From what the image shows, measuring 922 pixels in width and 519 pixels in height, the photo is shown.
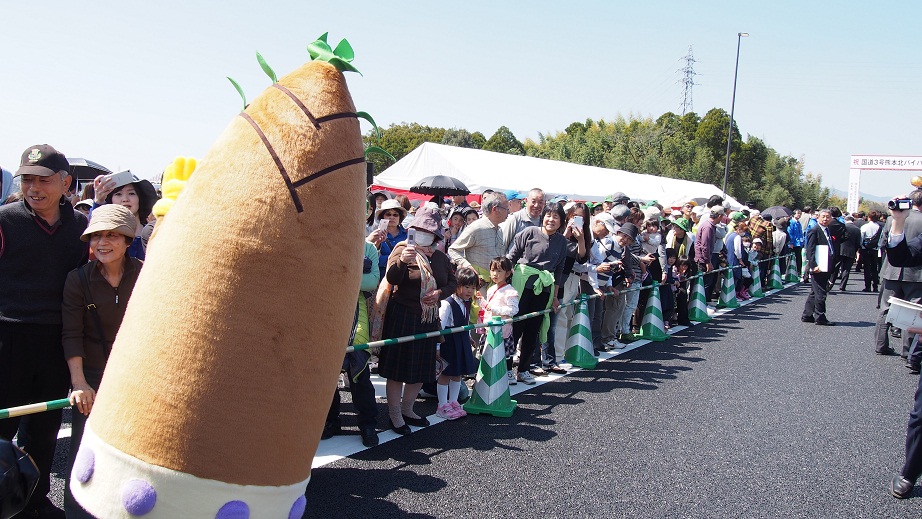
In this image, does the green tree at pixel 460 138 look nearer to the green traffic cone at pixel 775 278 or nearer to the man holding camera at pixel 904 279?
the green traffic cone at pixel 775 278

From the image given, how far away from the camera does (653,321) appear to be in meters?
10.7

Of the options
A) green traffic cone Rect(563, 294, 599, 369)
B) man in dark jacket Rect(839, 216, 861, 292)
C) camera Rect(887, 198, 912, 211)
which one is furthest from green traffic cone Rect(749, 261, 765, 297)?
green traffic cone Rect(563, 294, 599, 369)

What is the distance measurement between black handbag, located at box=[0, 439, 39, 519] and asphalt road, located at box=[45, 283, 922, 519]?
2.20 m

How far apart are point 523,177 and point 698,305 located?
9283 mm

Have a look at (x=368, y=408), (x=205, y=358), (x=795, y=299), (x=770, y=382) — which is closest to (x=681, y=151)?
(x=795, y=299)

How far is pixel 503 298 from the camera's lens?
682cm

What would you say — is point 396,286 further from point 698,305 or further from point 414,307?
point 698,305

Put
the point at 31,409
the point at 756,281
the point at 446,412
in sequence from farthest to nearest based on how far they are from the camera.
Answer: the point at 756,281 < the point at 446,412 < the point at 31,409

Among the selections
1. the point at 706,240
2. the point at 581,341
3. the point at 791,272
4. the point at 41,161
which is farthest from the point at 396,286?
the point at 791,272

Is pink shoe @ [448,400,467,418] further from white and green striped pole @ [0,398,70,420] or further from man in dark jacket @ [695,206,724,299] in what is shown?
man in dark jacket @ [695,206,724,299]

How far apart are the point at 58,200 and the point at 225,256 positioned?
7.52 feet

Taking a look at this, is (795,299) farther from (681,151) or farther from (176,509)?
(681,151)

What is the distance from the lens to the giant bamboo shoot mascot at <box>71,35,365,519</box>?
6.27 feet

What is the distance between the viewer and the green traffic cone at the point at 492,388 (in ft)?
20.5
